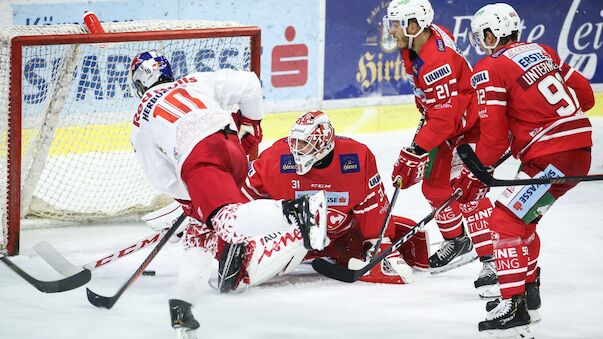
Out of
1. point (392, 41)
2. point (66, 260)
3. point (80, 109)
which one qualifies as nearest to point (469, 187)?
point (66, 260)

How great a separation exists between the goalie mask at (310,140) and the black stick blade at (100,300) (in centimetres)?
87

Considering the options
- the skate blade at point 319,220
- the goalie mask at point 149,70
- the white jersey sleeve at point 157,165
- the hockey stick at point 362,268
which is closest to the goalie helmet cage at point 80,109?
the goalie mask at point 149,70

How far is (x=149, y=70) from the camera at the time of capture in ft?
13.2

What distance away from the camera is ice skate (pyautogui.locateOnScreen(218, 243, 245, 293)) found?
4402 mm

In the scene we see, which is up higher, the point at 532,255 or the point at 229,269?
the point at 532,255

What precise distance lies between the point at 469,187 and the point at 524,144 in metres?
0.54

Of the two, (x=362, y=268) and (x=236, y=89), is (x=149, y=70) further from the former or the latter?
(x=362, y=268)

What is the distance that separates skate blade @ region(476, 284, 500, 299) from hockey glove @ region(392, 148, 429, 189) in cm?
52

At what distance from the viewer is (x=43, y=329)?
3959 millimetres

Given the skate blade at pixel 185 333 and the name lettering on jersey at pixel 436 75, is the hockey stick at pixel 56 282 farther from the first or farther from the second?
the name lettering on jersey at pixel 436 75

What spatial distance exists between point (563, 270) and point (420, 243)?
Answer: 61 cm

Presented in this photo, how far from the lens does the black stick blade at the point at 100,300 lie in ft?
13.5

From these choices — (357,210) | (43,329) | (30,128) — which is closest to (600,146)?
(357,210)

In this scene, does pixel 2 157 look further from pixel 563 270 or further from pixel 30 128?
pixel 563 270
